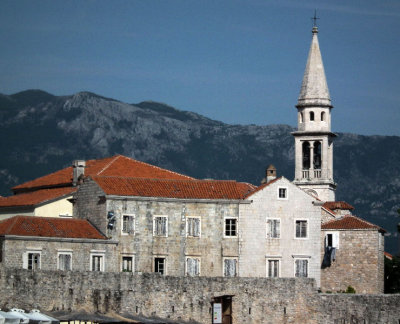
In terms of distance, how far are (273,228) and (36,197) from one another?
68.4 feet

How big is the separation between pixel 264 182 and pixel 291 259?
33.7 feet

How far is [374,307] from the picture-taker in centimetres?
8681

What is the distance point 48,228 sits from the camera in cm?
8588

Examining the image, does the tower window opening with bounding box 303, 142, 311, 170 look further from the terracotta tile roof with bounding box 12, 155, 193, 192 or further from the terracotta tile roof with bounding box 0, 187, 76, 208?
the terracotta tile roof with bounding box 0, 187, 76, 208

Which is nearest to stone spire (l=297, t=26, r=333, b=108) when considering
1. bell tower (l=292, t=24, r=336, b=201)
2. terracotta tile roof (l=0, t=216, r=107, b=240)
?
bell tower (l=292, t=24, r=336, b=201)

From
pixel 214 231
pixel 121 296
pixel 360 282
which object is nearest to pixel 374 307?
pixel 360 282

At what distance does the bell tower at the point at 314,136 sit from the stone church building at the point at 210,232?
16.7 meters

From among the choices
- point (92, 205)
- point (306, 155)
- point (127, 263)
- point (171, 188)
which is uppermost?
point (306, 155)

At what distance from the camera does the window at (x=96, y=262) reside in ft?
283

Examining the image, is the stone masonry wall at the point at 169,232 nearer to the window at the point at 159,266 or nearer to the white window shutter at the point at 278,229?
the window at the point at 159,266

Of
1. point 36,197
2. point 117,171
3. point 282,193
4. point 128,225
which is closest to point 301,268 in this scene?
point 282,193

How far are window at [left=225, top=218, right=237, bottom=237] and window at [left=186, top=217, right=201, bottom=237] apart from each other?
2214 millimetres

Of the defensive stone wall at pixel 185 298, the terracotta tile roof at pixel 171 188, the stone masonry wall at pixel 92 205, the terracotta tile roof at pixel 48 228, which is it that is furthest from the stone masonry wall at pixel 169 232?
the defensive stone wall at pixel 185 298

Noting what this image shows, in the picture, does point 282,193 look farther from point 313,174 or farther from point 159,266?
point 313,174
